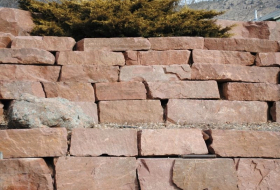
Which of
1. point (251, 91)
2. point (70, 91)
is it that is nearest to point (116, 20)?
point (70, 91)

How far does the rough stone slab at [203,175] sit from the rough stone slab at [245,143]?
0.23 m

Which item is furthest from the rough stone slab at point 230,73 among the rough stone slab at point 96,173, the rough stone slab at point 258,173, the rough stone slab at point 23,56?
the rough stone slab at point 23,56

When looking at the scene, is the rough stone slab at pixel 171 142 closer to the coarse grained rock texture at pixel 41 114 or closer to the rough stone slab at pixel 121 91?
the coarse grained rock texture at pixel 41 114

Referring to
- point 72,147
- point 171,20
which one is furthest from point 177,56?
point 72,147

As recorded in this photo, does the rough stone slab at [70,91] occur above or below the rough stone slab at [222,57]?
below

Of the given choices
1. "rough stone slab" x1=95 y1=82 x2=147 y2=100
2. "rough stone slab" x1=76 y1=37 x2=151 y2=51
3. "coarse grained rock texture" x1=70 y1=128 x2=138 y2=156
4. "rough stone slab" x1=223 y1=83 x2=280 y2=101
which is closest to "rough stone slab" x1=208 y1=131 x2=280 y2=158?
"coarse grained rock texture" x1=70 y1=128 x2=138 y2=156

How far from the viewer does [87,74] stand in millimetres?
7102

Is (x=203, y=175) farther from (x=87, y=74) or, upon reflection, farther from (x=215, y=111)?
(x=87, y=74)

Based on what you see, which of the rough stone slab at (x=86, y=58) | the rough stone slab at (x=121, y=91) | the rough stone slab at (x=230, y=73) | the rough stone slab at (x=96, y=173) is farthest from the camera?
the rough stone slab at (x=230, y=73)

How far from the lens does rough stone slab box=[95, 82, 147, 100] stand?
22.8ft

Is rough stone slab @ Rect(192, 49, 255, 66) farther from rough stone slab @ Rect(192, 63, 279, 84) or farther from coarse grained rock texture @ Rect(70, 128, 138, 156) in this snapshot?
coarse grained rock texture @ Rect(70, 128, 138, 156)

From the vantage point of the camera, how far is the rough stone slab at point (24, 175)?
518 centimetres

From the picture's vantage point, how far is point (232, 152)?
571 cm

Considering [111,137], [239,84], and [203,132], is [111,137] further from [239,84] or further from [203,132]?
[239,84]
